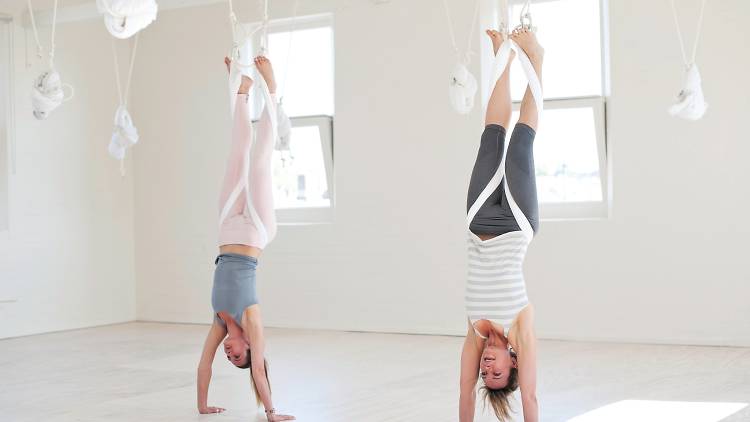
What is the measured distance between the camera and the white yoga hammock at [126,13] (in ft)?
14.0

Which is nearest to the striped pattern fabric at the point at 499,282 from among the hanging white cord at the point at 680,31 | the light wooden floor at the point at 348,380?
the light wooden floor at the point at 348,380

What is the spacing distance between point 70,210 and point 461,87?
4.10m

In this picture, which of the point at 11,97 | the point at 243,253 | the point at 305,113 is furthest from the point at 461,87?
the point at 11,97

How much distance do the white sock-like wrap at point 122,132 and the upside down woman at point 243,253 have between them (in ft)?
9.73

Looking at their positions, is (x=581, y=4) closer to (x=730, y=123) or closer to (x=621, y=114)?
(x=621, y=114)

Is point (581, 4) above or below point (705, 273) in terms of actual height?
above

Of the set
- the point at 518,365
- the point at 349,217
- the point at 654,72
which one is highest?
the point at 654,72

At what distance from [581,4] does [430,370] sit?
10.7 ft

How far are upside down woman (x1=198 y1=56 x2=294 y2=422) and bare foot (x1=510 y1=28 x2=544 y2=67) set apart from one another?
1.33 m

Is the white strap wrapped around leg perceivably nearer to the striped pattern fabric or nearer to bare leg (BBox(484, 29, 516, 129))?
bare leg (BBox(484, 29, 516, 129))

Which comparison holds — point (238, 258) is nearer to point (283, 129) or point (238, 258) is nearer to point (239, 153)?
point (239, 153)

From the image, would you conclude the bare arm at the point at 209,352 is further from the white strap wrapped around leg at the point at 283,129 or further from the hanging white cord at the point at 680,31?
the hanging white cord at the point at 680,31

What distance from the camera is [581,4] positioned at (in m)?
7.36

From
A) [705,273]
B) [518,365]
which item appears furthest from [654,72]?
[518,365]
